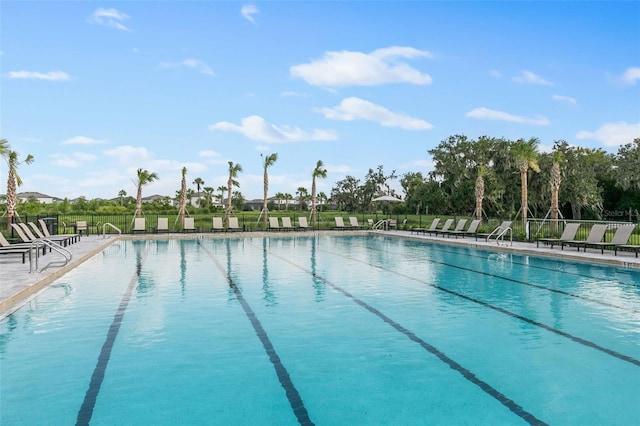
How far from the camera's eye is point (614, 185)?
37625 millimetres

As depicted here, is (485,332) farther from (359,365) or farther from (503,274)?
(503,274)

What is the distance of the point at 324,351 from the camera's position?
197 inches

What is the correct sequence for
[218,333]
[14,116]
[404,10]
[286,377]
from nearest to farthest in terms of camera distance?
[286,377] → [218,333] → [404,10] → [14,116]

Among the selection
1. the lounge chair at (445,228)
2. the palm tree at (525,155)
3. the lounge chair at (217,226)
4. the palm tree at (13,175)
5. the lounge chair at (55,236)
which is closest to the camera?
the lounge chair at (55,236)

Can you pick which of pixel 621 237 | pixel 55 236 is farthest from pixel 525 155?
pixel 55 236

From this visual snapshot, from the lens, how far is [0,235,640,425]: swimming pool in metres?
3.61

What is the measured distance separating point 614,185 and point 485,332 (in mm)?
38305

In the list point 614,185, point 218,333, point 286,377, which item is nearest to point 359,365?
point 286,377

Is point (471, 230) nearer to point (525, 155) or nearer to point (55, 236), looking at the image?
point (525, 155)

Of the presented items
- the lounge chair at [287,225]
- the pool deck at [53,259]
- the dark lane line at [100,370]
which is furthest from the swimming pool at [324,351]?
the lounge chair at [287,225]

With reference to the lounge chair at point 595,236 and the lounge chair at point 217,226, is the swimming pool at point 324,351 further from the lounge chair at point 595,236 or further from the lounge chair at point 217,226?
the lounge chair at point 217,226

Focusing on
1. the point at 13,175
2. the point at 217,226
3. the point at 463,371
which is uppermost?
the point at 13,175

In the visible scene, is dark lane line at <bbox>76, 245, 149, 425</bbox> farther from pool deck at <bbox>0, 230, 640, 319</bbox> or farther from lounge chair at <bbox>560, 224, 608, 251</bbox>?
lounge chair at <bbox>560, 224, 608, 251</bbox>

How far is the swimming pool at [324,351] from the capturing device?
361 cm
